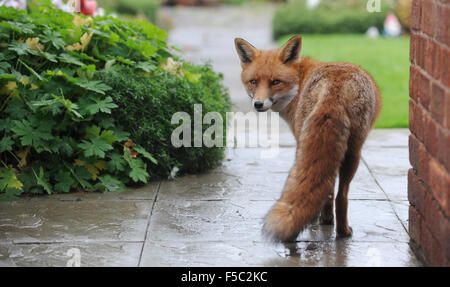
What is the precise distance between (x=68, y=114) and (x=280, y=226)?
2626 mm

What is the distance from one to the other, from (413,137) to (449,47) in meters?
0.97

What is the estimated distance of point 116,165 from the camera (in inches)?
215

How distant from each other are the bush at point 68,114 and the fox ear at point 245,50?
80 cm

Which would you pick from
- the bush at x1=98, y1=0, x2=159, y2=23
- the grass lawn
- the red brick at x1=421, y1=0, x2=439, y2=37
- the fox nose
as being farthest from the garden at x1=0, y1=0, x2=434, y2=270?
the bush at x1=98, y1=0, x2=159, y2=23

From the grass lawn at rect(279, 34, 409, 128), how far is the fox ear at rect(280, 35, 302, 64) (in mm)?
3356

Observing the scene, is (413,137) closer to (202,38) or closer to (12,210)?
(12,210)

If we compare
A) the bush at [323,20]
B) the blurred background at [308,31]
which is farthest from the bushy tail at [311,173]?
the bush at [323,20]

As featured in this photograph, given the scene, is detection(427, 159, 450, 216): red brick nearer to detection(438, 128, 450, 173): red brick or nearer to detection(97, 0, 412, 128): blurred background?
detection(438, 128, 450, 173): red brick

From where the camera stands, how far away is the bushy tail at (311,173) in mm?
3600

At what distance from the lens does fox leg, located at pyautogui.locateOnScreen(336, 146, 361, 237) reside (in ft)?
13.6

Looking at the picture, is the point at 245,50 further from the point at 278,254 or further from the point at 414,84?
the point at 278,254

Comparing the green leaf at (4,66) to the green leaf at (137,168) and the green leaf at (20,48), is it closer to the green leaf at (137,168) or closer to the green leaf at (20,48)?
the green leaf at (20,48)

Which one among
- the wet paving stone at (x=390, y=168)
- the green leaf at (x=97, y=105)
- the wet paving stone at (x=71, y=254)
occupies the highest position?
the green leaf at (x=97, y=105)
